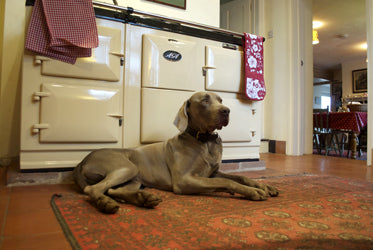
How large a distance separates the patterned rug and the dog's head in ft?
1.46

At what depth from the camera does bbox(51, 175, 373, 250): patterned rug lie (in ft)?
3.01

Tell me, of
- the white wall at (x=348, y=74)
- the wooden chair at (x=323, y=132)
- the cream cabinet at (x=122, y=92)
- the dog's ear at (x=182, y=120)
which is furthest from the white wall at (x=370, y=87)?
the white wall at (x=348, y=74)

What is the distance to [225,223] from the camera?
1114 mm

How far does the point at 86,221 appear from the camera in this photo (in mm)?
1114

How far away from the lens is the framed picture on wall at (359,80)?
10420mm

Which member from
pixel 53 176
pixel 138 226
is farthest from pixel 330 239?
pixel 53 176

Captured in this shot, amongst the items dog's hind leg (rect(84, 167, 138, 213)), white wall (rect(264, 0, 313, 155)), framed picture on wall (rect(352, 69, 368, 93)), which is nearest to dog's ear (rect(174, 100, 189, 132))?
dog's hind leg (rect(84, 167, 138, 213))

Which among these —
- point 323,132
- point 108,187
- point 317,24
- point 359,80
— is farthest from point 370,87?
point 359,80

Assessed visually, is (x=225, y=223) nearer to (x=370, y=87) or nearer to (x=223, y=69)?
(x=223, y=69)

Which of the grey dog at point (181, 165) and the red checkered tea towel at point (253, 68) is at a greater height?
the red checkered tea towel at point (253, 68)

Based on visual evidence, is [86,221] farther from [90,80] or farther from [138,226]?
[90,80]

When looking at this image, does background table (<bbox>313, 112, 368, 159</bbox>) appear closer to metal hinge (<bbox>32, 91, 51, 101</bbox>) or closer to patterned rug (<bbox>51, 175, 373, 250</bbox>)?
patterned rug (<bbox>51, 175, 373, 250</bbox>)

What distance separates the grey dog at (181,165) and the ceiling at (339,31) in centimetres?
579

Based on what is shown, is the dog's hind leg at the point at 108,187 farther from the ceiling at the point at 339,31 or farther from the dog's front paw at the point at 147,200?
the ceiling at the point at 339,31
